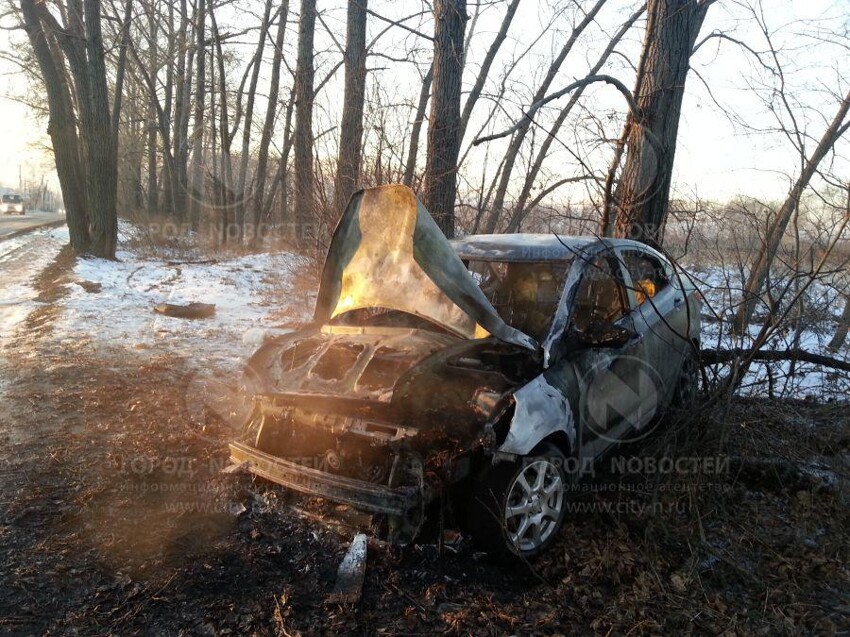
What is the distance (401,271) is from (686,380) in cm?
302

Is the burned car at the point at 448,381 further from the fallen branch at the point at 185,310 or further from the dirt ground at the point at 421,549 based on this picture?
the fallen branch at the point at 185,310

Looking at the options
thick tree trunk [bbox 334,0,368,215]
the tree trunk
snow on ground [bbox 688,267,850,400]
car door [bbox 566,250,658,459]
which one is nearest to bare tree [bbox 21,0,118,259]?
thick tree trunk [bbox 334,0,368,215]

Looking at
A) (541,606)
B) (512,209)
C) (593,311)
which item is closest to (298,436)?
(541,606)

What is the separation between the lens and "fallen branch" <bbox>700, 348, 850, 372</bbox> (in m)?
4.44

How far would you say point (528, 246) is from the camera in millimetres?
4246

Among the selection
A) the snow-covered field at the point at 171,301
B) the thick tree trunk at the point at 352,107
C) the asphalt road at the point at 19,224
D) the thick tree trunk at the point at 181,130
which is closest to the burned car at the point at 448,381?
the snow-covered field at the point at 171,301

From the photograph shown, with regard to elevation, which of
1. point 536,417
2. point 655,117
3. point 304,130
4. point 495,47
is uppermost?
point 495,47

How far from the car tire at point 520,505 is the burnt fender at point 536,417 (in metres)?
0.12

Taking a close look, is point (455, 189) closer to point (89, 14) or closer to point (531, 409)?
point (531, 409)

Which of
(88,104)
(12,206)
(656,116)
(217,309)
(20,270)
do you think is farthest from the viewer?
(12,206)

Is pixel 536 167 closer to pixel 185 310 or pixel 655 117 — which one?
pixel 655 117

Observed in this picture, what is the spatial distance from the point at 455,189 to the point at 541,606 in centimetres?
624

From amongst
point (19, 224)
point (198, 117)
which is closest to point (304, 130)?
point (198, 117)

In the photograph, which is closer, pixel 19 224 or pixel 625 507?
pixel 625 507
